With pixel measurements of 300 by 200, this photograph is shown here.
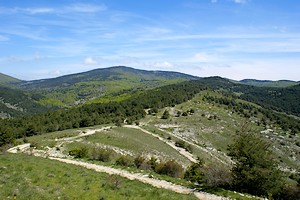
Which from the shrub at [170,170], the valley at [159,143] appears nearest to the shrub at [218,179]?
the valley at [159,143]

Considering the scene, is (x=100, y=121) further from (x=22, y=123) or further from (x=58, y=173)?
(x=58, y=173)

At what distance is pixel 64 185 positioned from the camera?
18.6m

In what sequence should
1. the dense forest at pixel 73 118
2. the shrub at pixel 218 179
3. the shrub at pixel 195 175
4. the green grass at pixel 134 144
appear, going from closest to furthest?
the shrub at pixel 218 179 < the shrub at pixel 195 175 < the green grass at pixel 134 144 < the dense forest at pixel 73 118

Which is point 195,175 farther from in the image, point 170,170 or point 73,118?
point 73,118

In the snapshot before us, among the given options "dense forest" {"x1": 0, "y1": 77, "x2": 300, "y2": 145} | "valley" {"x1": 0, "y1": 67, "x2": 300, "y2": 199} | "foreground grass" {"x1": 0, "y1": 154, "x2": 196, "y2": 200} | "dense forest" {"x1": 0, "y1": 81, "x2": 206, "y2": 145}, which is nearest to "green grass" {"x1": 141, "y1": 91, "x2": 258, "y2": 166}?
"valley" {"x1": 0, "y1": 67, "x2": 300, "y2": 199}

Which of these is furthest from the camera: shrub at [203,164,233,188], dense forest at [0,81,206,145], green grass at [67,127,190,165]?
dense forest at [0,81,206,145]

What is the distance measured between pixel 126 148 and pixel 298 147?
235ft

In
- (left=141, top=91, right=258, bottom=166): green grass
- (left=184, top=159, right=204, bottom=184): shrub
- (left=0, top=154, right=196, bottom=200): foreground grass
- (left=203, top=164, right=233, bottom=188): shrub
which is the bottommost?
(left=141, top=91, right=258, bottom=166): green grass

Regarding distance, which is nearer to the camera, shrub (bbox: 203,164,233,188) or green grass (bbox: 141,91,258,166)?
shrub (bbox: 203,164,233,188)

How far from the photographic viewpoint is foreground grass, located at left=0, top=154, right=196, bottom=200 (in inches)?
661

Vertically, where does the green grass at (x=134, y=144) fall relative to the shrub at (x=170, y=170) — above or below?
below

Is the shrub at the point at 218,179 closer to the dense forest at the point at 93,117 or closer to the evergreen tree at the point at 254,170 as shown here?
the evergreen tree at the point at 254,170

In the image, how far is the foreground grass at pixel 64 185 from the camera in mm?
16791

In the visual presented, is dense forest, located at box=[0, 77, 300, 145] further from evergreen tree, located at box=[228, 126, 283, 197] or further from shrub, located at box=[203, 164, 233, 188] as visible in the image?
evergreen tree, located at box=[228, 126, 283, 197]
